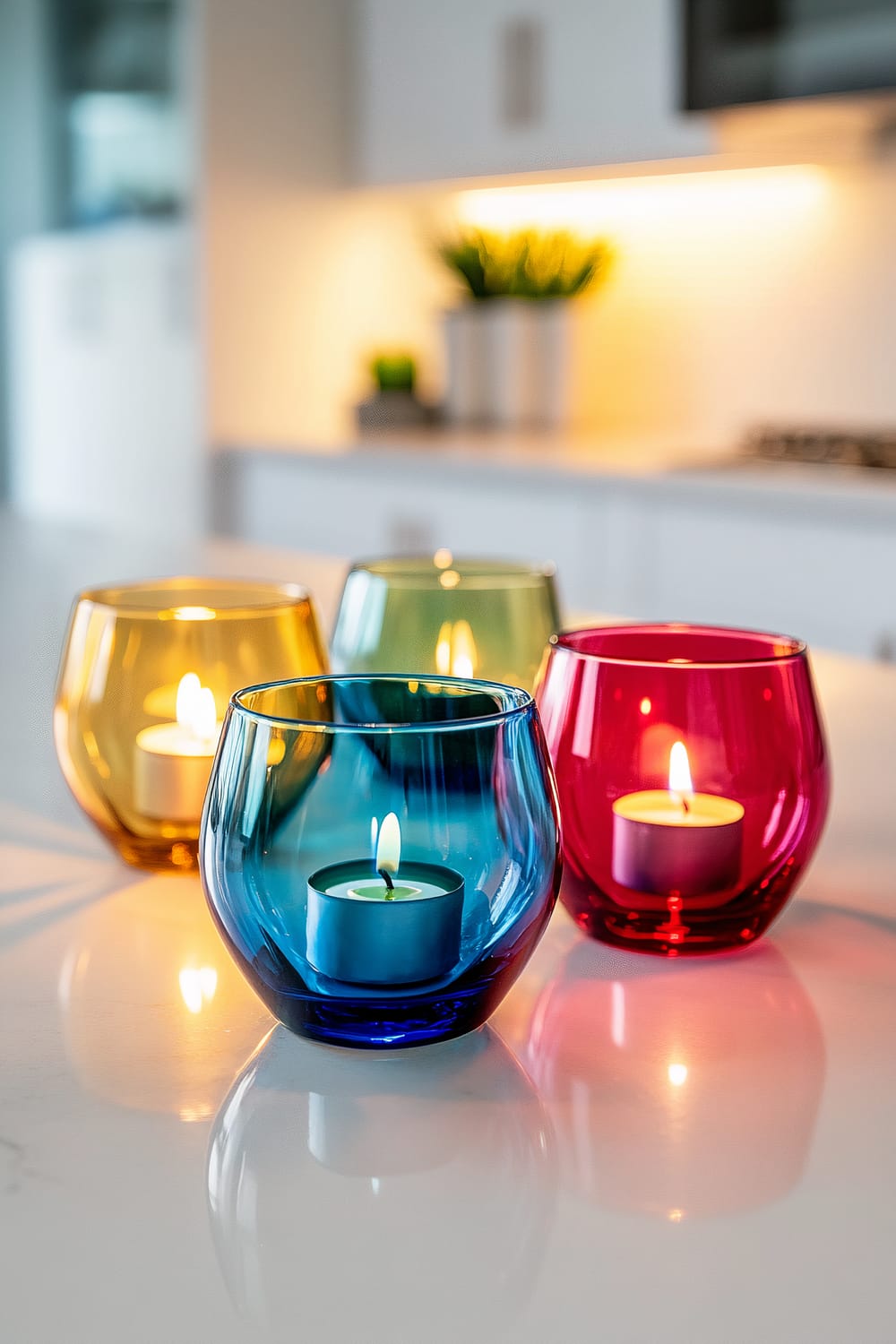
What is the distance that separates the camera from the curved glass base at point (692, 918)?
0.50 m

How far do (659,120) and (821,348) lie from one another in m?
0.57

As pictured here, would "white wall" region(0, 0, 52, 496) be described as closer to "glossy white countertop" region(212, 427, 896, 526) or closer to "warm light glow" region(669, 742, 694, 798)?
"glossy white countertop" region(212, 427, 896, 526)

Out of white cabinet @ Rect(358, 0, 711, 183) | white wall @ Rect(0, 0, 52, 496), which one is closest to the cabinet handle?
white cabinet @ Rect(358, 0, 711, 183)

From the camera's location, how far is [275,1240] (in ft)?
1.08

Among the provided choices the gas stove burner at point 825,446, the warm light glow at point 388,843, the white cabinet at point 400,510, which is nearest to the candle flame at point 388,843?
the warm light glow at point 388,843

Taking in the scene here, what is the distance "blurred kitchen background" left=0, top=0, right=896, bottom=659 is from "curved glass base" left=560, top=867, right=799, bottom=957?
181 cm

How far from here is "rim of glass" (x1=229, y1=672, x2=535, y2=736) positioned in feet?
1.31

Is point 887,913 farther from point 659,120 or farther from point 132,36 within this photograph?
point 132,36

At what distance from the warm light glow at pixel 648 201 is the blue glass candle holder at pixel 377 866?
268 cm

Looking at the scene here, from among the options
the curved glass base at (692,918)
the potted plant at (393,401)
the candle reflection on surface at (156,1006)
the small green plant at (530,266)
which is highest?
the small green plant at (530,266)

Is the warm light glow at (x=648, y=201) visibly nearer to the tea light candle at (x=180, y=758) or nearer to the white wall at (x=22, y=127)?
the white wall at (x=22, y=127)

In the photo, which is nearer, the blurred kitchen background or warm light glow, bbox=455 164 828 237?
the blurred kitchen background

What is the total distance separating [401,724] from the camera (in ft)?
1.35

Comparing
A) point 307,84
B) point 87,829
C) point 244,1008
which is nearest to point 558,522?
point 307,84
